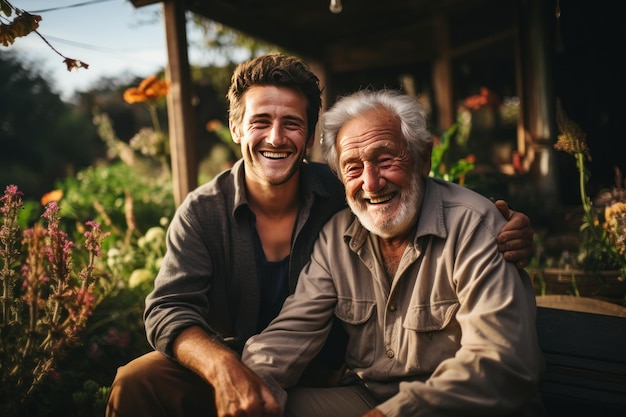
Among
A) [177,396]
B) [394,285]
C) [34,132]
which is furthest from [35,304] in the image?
[34,132]

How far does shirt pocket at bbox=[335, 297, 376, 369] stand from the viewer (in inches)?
92.3

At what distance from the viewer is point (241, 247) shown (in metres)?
2.64

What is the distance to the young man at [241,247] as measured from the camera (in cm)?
222

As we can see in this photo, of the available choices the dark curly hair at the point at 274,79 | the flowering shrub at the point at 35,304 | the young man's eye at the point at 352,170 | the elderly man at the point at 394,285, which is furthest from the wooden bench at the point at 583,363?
the flowering shrub at the point at 35,304

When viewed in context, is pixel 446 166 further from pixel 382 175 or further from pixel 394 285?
pixel 394 285

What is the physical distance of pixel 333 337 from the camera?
8.49 ft

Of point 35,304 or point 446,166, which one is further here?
point 446,166

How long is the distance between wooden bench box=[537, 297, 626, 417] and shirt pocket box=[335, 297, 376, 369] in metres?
0.86

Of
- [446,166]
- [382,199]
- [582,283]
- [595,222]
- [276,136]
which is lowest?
[582,283]

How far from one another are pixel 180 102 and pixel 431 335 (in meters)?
3.26

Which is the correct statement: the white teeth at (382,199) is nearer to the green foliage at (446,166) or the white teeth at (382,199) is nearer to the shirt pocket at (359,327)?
the shirt pocket at (359,327)

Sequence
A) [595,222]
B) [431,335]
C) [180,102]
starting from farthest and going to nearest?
[180,102]
[595,222]
[431,335]

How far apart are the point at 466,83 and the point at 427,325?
10.0 meters

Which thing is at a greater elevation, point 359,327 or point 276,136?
point 276,136
